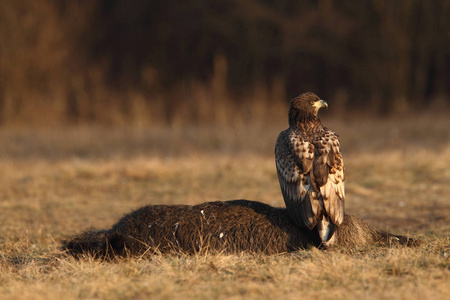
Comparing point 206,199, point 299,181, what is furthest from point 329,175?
point 206,199

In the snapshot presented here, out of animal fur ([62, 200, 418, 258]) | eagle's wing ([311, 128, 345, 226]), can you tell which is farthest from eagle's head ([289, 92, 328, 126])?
animal fur ([62, 200, 418, 258])

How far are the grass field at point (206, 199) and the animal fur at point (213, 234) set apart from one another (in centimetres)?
19

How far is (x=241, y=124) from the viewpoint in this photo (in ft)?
61.0

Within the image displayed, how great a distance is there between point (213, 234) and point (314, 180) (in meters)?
1.02

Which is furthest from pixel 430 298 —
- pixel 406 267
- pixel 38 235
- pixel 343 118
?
pixel 343 118

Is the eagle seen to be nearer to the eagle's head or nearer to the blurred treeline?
the eagle's head

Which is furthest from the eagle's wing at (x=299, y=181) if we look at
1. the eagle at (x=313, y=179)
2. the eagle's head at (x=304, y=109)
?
the eagle's head at (x=304, y=109)

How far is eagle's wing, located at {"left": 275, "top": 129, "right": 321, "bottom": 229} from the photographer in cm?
519

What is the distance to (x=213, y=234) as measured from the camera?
5.47 metres

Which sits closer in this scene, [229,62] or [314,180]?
[314,180]

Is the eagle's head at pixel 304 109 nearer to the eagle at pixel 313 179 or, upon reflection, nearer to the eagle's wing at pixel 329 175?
the eagle at pixel 313 179

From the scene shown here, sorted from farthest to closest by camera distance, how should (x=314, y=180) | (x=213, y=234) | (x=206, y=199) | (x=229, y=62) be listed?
(x=229, y=62), (x=206, y=199), (x=213, y=234), (x=314, y=180)

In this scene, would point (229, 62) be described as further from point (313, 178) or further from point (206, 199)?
point (313, 178)

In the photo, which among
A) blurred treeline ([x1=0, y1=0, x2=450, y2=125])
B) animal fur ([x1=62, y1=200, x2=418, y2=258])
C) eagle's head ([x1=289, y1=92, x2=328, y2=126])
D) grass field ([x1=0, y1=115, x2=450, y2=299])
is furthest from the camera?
blurred treeline ([x1=0, y1=0, x2=450, y2=125])
